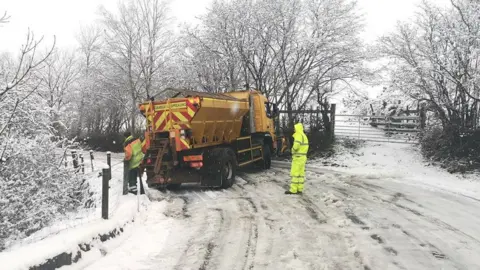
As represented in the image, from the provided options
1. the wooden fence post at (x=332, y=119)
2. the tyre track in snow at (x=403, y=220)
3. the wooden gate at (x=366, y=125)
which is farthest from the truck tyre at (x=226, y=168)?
the wooden fence post at (x=332, y=119)

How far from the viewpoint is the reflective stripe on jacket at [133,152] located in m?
8.83

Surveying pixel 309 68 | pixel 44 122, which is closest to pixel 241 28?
pixel 309 68

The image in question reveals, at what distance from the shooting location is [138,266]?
4668 mm

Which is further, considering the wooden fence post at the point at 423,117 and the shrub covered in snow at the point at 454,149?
the wooden fence post at the point at 423,117

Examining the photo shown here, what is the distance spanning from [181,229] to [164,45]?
909 inches

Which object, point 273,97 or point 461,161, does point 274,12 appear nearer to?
point 273,97

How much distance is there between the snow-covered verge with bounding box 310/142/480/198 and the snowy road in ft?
5.76

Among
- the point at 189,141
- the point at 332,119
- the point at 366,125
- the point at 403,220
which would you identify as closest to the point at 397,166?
the point at 332,119

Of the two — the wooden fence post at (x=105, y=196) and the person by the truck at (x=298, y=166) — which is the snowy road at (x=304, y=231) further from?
the wooden fence post at (x=105, y=196)

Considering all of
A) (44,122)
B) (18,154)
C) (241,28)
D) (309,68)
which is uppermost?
(241,28)

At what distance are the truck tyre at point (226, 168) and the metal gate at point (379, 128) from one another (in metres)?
9.33

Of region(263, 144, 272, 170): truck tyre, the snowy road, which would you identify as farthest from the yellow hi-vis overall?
region(263, 144, 272, 170): truck tyre

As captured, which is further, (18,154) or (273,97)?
(273,97)

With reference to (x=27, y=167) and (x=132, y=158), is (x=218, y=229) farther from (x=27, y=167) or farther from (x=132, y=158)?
(x=132, y=158)
